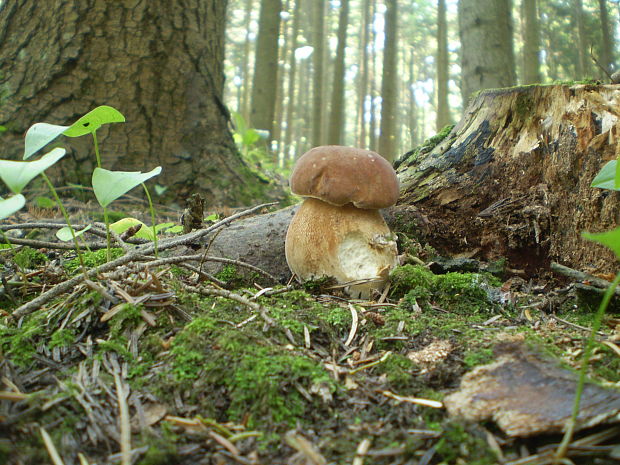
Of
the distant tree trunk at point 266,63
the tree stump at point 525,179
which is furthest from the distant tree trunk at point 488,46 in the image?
the distant tree trunk at point 266,63

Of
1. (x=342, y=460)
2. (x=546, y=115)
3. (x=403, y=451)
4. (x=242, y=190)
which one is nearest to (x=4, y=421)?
(x=342, y=460)

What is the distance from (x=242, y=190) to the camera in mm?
4867

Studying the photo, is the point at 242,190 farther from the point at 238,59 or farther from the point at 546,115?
the point at 238,59

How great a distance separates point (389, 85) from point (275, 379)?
9.80 meters

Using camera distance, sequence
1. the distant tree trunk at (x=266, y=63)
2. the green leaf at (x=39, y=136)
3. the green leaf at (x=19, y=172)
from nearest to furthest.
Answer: the green leaf at (x=19, y=172) → the green leaf at (x=39, y=136) → the distant tree trunk at (x=266, y=63)

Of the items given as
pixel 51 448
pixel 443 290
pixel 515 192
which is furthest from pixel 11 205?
pixel 515 192

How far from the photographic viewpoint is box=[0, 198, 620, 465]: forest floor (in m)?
1.03

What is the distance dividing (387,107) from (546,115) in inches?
299

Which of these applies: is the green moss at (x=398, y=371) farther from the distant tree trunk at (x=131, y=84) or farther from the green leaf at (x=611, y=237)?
the distant tree trunk at (x=131, y=84)

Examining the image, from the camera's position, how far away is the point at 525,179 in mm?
2752

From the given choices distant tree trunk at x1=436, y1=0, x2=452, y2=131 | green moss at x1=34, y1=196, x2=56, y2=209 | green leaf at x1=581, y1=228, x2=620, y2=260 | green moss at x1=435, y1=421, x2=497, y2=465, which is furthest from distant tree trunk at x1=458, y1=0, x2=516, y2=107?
distant tree trunk at x1=436, y1=0, x2=452, y2=131

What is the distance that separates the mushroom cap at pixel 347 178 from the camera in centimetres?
221

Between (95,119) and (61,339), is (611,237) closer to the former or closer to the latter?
(61,339)

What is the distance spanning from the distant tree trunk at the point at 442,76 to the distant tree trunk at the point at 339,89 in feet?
10.7
